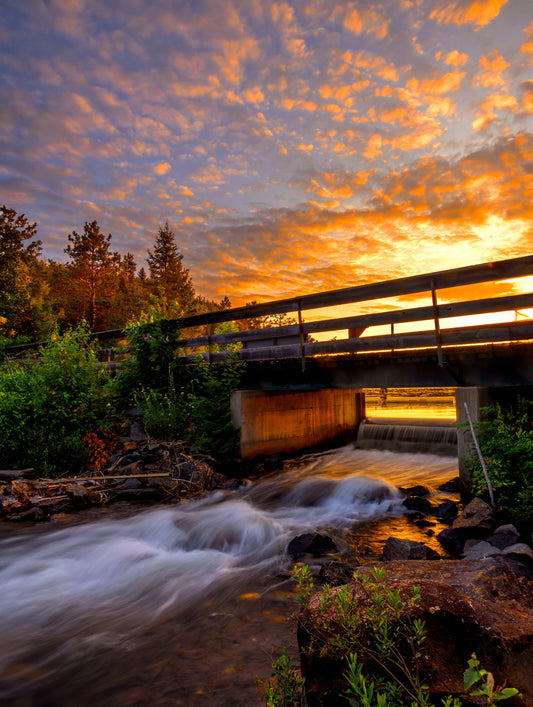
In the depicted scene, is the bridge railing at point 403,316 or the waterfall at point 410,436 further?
the waterfall at point 410,436

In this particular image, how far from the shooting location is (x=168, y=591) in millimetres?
5512

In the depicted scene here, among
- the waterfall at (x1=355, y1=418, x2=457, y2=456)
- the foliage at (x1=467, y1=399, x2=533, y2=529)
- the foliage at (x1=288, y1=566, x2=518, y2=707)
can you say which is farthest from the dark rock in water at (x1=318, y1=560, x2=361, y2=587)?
the waterfall at (x1=355, y1=418, x2=457, y2=456)

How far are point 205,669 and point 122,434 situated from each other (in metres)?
9.43

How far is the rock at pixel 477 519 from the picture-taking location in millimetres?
6172

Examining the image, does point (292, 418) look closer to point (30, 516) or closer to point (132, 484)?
point (132, 484)

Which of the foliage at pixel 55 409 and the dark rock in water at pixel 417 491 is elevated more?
the foliage at pixel 55 409

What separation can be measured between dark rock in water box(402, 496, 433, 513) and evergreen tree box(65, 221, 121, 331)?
33725mm

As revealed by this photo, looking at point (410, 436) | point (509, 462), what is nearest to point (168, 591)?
point (509, 462)

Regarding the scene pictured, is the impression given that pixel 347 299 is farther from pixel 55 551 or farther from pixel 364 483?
pixel 55 551

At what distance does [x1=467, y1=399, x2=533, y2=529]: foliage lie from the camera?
6215mm

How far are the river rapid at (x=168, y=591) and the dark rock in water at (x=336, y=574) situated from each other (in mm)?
527

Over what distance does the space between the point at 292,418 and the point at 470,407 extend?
6403 mm

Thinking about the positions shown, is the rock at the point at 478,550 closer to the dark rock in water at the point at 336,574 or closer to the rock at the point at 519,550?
the rock at the point at 519,550

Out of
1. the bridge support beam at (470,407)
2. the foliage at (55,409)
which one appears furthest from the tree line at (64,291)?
the bridge support beam at (470,407)
